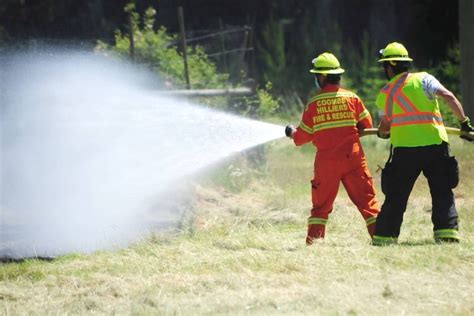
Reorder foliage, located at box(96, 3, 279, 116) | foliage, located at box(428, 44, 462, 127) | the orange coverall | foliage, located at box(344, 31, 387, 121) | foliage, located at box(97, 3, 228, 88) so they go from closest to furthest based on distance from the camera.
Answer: the orange coverall < foliage, located at box(96, 3, 279, 116) < foliage, located at box(97, 3, 228, 88) < foliage, located at box(344, 31, 387, 121) < foliage, located at box(428, 44, 462, 127)

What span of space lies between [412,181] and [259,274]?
1661 mm

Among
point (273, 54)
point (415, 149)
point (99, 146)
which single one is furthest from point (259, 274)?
point (273, 54)

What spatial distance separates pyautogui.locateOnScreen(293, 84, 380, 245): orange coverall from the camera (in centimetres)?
887

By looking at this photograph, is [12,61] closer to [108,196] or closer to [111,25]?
[108,196]

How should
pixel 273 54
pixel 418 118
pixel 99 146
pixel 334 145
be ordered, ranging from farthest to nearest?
1. pixel 273 54
2. pixel 99 146
3. pixel 334 145
4. pixel 418 118

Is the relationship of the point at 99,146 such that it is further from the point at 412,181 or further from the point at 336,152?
the point at 412,181

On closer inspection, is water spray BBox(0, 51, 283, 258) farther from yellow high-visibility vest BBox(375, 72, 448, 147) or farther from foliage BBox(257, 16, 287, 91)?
foliage BBox(257, 16, 287, 91)

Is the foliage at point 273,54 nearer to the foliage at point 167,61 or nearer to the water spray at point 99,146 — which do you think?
the foliage at point 167,61

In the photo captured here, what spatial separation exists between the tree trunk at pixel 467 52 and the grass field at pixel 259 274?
5.09m

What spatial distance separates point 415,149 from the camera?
855cm

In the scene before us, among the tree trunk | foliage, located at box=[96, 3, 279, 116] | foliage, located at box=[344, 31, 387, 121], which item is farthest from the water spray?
foliage, located at box=[344, 31, 387, 121]

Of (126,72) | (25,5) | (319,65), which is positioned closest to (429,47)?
(25,5)

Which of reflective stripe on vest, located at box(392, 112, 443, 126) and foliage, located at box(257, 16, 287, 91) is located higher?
reflective stripe on vest, located at box(392, 112, 443, 126)

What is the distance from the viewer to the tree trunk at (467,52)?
15469 millimetres
